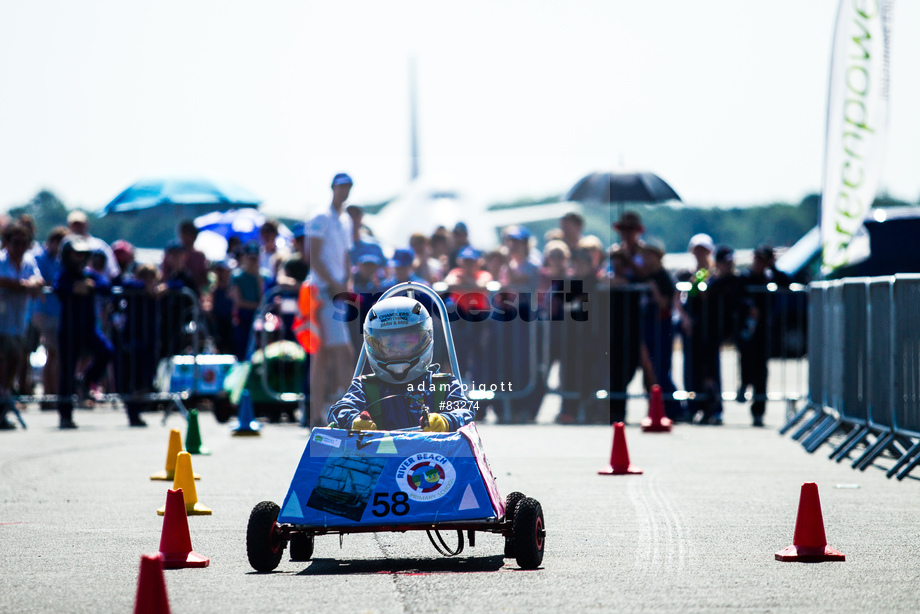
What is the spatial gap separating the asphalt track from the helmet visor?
106 centimetres

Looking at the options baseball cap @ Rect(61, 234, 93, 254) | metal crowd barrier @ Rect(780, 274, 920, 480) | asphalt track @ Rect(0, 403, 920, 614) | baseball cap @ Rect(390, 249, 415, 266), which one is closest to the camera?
asphalt track @ Rect(0, 403, 920, 614)

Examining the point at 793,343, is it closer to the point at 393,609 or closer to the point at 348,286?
the point at 348,286

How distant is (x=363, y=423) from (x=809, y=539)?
2304mm

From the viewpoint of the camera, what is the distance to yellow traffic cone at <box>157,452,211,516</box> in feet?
26.6

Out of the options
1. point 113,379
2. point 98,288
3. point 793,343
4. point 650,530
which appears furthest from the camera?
point 793,343

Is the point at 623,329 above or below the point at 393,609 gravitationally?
above

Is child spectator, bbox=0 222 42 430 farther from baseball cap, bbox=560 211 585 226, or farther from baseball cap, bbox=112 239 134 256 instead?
baseball cap, bbox=560 211 585 226

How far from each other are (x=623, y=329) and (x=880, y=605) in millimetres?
10585

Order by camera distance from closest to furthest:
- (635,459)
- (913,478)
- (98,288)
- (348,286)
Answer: (913,478)
(635,459)
(348,286)
(98,288)

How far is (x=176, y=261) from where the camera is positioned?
707 inches

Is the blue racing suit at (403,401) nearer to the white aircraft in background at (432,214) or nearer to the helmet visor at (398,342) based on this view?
the helmet visor at (398,342)

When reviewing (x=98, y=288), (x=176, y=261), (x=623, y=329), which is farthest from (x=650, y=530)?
(x=176, y=261)

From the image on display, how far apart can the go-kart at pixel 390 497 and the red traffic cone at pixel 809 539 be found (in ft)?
4.20

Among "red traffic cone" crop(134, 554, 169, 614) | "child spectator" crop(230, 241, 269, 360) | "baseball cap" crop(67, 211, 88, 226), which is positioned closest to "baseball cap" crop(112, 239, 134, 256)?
"baseball cap" crop(67, 211, 88, 226)
